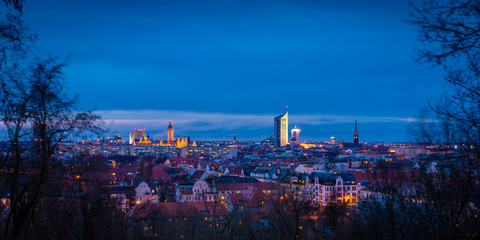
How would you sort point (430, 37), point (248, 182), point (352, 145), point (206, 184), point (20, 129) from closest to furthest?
point (430, 37) < point (20, 129) < point (206, 184) < point (248, 182) < point (352, 145)

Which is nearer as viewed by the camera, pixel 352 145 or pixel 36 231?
pixel 36 231

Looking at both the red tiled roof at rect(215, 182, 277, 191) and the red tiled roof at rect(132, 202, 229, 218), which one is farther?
the red tiled roof at rect(215, 182, 277, 191)

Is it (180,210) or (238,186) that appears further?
(238,186)

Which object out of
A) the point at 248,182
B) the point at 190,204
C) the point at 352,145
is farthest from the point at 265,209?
the point at 352,145

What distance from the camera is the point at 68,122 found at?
7.45 m

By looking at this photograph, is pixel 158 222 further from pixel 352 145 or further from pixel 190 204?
pixel 352 145

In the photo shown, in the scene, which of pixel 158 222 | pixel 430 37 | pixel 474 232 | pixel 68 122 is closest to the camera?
pixel 430 37

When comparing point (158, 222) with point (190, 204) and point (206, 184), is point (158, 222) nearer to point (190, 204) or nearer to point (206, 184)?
point (190, 204)

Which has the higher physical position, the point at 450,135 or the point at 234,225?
the point at 450,135

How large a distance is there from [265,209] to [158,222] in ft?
30.0

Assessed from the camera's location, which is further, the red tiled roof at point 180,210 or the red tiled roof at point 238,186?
the red tiled roof at point 238,186

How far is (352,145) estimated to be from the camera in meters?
186

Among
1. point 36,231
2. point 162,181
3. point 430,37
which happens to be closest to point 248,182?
point 162,181

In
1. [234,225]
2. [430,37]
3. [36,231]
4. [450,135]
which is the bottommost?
[234,225]
